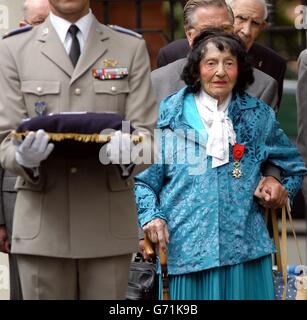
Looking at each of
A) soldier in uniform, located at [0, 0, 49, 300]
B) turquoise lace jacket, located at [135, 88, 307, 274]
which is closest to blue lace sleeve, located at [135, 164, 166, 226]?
turquoise lace jacket, located at [135, 88, 307, 274]

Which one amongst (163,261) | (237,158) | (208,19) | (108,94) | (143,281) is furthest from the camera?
(208,19)

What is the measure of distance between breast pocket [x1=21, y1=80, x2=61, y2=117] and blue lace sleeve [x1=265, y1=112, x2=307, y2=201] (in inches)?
60.2

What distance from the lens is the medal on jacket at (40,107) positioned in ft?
16.9

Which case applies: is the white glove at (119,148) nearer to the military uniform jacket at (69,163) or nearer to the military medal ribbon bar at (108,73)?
the military uniform jacket at (69,163)

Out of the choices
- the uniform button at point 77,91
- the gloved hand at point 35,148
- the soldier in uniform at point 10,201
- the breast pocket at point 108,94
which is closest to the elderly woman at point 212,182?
the soldier in uniform at point 10,201

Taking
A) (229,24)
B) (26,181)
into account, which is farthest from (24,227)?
(229,24)

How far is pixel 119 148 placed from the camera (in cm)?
491

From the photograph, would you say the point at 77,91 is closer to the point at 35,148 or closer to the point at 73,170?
the point at 73,170

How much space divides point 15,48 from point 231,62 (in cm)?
142

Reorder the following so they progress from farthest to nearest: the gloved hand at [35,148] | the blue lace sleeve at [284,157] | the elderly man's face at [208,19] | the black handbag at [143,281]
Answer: the elderly man's face at [208,19], the black handbag at [143,281], the blue lace sleeve at [284,157], the gloved hand at [35,148]

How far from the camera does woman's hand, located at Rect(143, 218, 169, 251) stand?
20.0 feet

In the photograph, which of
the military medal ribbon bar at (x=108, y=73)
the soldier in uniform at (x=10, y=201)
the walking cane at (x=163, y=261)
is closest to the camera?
the military medal ribbon bar at (x=108, y=73)

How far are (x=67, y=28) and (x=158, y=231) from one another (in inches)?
50.2

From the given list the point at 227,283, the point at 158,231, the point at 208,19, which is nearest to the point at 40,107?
the point at 158,231
